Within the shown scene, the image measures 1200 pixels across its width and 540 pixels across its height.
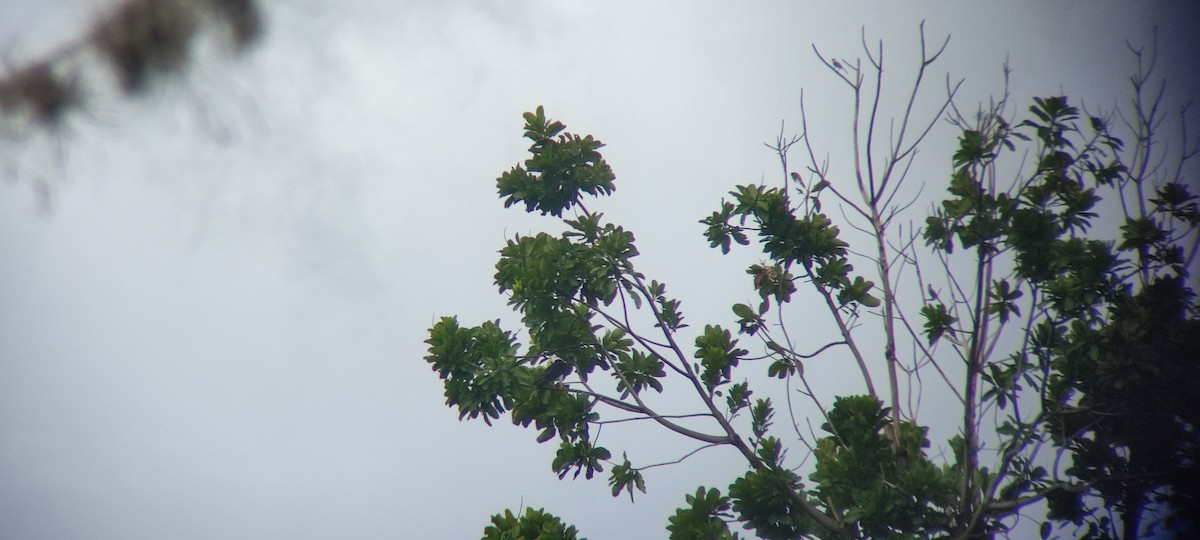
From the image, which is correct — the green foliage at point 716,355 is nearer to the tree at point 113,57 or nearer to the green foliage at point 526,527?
the green foliage at point 526,527

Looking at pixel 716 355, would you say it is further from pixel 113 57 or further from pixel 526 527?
pixel 113 57

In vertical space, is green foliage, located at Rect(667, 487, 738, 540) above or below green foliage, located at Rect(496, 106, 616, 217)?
below

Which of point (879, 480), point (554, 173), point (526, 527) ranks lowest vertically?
point (526, 527)

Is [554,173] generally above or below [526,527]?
above

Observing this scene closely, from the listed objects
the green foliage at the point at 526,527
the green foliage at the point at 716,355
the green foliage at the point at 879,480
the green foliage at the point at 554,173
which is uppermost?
the green foliage at the point at 554,173

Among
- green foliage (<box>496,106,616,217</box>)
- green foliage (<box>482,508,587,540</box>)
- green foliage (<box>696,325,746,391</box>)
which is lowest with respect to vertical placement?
green foliage (<box>482,508,587,540</box>)

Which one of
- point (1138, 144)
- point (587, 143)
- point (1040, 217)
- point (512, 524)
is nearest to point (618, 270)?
point (587, 143)

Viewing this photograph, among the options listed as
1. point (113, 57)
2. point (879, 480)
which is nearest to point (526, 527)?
point (879, 480)

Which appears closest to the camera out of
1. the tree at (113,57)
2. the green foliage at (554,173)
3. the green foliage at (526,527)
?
the tree at (113,57)

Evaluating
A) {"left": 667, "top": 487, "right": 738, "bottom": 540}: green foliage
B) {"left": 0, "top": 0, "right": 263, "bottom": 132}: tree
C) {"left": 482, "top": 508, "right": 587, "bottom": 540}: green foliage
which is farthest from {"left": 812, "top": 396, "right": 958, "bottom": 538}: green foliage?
{"left": 0, "top": 0, "right": 263, "bottom": 132}: tree

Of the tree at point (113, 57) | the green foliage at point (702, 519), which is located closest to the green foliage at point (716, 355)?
the green foliage at point (702, 519)

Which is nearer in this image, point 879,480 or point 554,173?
point 879,480

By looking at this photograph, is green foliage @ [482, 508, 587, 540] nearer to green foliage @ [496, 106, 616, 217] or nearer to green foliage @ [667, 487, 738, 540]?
green foliage @ [667, 487, 738, 540]

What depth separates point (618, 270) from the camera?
14.7 ft
